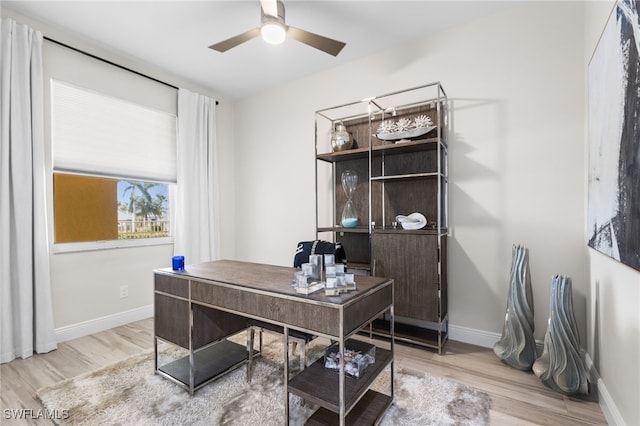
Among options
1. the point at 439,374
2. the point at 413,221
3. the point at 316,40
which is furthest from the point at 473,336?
the point at 316,40

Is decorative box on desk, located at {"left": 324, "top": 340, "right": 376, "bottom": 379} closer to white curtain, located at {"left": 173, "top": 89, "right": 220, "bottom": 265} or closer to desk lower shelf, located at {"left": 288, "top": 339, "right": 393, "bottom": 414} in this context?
desk lower shelf, located at {"left": 288, "top": 339, "right": 393, "bottom": 414}

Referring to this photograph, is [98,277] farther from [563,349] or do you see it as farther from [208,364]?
[563,349]

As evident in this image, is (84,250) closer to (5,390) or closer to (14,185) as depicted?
(14,185)

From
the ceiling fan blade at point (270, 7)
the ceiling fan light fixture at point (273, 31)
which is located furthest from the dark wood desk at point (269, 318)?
the ceiling fan blade at point (270, 7)

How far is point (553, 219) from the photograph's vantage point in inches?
89.5

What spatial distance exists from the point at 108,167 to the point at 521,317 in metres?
3.95

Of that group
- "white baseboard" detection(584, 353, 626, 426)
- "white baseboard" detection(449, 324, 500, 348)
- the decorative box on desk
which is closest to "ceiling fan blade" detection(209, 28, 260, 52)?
the decorative box on desk

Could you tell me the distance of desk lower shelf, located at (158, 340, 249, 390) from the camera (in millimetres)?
2009

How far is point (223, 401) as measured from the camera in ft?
5.97

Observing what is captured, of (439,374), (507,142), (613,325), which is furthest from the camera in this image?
(507,142)

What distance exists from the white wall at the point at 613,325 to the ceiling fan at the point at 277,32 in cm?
160

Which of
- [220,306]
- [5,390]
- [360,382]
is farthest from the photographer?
[5,390]

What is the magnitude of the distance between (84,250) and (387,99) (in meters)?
3.35

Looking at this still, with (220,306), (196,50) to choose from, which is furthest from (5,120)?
(220,306)
